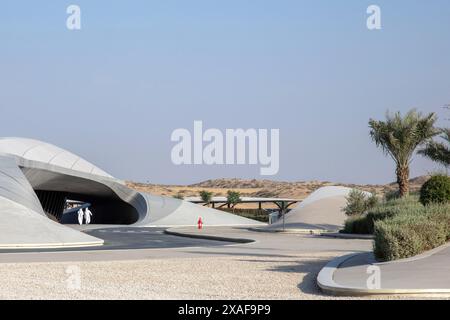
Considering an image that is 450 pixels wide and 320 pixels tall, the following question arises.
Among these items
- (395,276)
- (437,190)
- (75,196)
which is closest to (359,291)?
(395,276)

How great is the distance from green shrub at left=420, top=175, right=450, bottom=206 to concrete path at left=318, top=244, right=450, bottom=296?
1117 centimetres

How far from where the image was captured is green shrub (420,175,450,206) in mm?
26188

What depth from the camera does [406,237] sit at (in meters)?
14.9

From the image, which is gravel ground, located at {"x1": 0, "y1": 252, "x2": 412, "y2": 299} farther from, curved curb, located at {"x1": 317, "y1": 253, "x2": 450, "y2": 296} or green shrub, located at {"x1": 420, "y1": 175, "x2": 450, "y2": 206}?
green shrub, located at {"x1": 420, "y1": 175, "x2": 450, "y2": 206}

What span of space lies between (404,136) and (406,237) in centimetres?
2314

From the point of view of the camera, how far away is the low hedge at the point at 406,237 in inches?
583

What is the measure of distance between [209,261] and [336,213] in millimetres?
28855

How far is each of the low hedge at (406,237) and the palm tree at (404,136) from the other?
2037 centimetres

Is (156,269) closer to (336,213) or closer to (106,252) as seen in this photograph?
(106,252)

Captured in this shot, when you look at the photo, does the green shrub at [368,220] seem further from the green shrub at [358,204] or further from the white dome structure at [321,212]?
the green shrub at [358,204]

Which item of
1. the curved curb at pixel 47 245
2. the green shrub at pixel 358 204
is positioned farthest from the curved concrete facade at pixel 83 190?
the green shrub at pixel 358 204

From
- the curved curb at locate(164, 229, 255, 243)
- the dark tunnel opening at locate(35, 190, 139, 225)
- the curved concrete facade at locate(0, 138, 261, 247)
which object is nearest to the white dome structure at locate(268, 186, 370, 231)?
the curved concrete facade at locate(0, 138, 261, 247)

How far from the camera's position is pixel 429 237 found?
52.4ft
